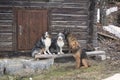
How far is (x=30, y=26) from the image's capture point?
44.8 feet

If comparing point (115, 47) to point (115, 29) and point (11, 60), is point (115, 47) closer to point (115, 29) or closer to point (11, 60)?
point (115, 29)

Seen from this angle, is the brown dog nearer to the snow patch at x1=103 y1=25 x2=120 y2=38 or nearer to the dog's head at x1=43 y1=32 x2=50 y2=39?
the dog's head at x1=43 y1=32 x2=50 y2=39

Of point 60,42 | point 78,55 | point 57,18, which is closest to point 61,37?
point 60,42

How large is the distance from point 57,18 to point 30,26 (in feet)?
3.64

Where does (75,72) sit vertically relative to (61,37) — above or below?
below

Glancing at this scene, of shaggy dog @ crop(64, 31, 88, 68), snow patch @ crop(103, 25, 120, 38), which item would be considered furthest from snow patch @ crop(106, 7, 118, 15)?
shaggy dog @ crop(64, 31, 88, 68)

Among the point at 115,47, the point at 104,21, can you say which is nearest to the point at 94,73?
the point at 115,47

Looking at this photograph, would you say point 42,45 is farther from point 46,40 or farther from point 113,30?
point 113,30

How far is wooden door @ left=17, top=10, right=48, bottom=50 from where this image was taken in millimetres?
13586

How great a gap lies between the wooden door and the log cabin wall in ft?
0.53

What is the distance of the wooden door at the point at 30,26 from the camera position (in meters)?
13.6

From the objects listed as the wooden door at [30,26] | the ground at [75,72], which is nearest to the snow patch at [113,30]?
the ground at [75,72]

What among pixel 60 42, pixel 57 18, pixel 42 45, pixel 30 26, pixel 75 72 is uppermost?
A: pixel 57 18

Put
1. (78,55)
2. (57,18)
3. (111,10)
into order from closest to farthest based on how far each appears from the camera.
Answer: (78,55), (57,18), (111,10)
